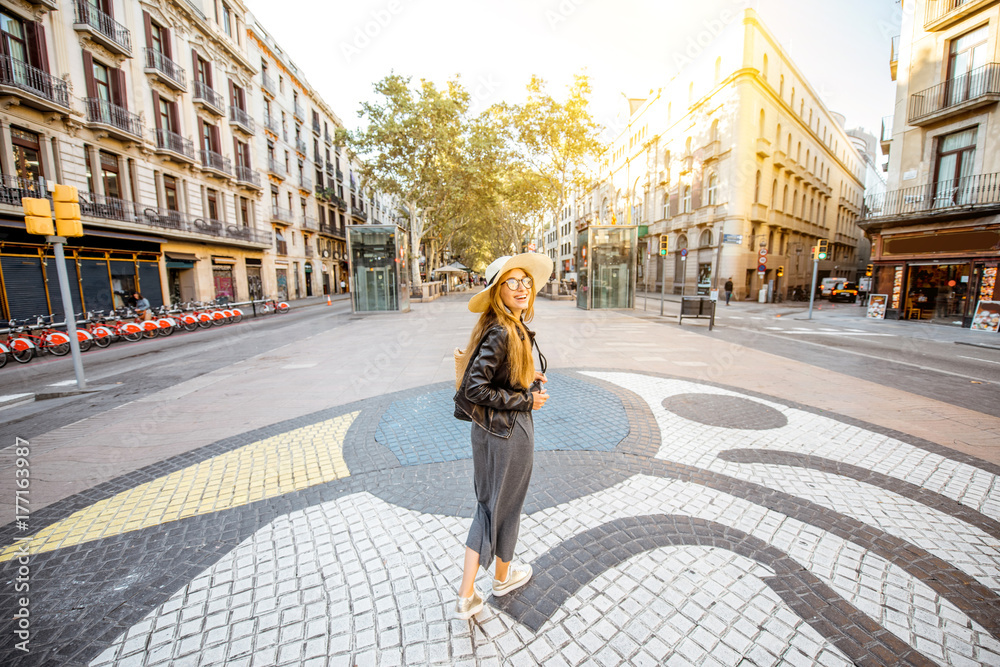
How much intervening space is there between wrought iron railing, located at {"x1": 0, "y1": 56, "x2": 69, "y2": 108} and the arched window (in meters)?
32.9

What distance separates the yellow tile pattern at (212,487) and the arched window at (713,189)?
1174 inches

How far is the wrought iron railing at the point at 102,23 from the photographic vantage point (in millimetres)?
15469

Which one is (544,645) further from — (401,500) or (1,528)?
(1,528)

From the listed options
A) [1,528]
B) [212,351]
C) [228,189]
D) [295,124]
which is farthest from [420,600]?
[295,124]

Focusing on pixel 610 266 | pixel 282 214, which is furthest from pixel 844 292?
pixel 282 214

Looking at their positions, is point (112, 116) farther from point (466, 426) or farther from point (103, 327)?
point (466, 426)

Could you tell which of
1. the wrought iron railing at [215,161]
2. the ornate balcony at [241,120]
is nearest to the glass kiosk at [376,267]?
the wrought iron railing at [215,161]

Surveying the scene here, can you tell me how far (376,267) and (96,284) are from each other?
11.0m

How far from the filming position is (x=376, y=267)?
19.1 meters

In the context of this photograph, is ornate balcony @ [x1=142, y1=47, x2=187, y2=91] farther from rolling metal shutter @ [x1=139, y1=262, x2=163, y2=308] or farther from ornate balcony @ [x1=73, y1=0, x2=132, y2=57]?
rolling metal shutter @ [x1=139, y1=262, x2=163, y2=308]

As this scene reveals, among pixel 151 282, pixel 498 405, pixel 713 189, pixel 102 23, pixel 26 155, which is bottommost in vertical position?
pixel 498 405

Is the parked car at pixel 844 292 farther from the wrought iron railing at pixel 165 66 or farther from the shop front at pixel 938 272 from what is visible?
the wrought iron railing at pixel 165 66

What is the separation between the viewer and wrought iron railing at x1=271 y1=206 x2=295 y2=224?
29.3 metres

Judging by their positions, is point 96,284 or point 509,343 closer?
point 509,343
